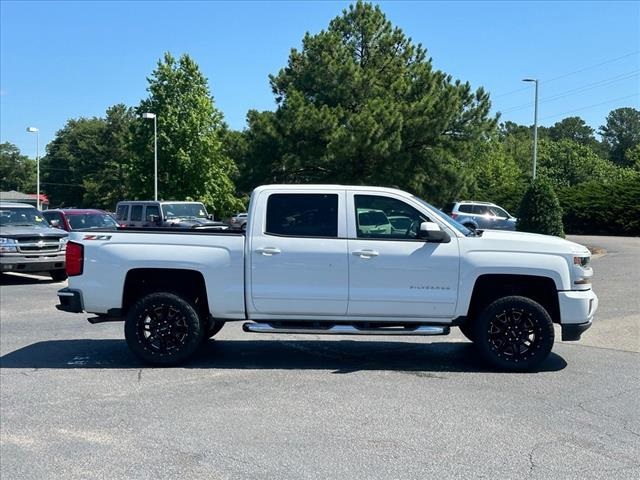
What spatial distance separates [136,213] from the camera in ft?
79.8

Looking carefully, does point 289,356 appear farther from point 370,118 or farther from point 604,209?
point 604,209

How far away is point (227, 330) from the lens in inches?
384

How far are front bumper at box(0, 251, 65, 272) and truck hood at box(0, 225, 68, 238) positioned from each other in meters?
0.46

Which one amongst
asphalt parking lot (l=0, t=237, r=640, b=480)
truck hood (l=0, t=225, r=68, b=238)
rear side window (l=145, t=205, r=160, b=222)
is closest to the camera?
asphalt parking lot (l=0, t=237, r=640, b=480)

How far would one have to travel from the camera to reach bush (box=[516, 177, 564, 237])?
20750 millimetres

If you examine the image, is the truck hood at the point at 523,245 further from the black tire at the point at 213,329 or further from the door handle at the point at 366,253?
the black tire at the point at 213,329

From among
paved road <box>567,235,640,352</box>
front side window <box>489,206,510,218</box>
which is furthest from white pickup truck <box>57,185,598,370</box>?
front side window <box>489,206,510,218</box>

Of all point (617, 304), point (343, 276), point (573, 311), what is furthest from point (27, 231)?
point (573, 311)

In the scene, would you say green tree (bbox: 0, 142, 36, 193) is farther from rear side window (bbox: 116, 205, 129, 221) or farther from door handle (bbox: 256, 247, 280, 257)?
door handle (bbox: 256, 247, 280, 257)

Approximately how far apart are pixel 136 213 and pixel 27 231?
8383mm

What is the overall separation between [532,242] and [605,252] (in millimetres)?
19096

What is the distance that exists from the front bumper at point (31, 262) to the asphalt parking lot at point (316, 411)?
23.0 feet

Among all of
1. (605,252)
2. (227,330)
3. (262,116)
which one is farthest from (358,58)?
(227,330)

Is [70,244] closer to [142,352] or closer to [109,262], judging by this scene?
[109,262]
